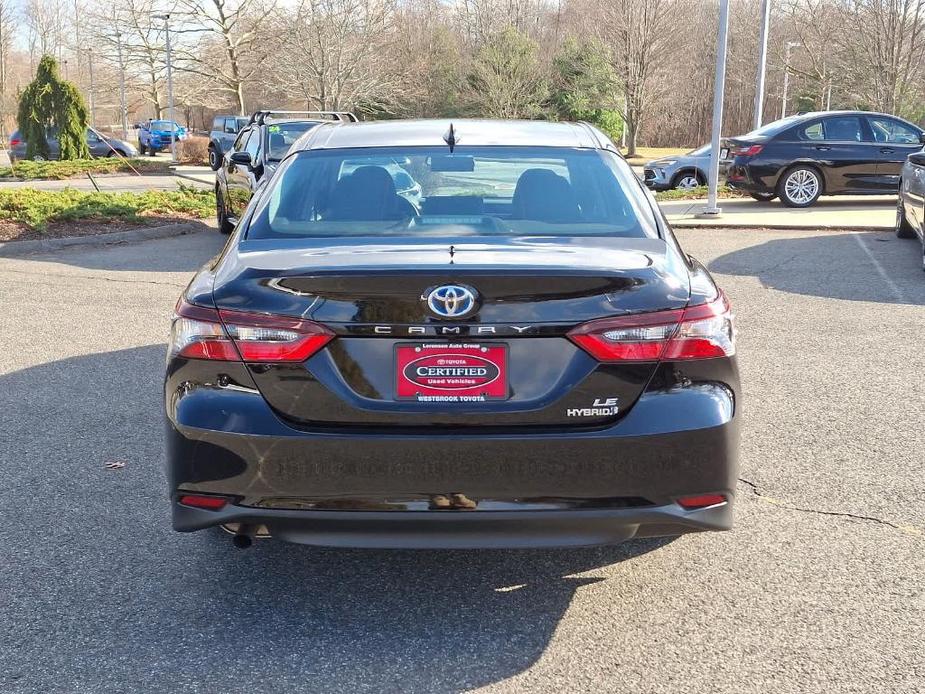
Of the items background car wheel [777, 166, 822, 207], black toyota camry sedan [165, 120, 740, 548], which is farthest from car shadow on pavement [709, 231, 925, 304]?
black toyota camry sedan [165, 120, 740, 548]

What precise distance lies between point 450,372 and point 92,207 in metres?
13.7

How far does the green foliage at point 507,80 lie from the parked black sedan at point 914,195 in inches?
1241

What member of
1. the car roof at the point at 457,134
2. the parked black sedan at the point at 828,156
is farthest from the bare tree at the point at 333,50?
the car roof at the point at 457,134

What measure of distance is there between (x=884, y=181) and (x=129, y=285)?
526 inches

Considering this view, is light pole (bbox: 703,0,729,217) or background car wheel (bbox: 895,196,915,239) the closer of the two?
background car wheel (bbox: 895,196,915,239)

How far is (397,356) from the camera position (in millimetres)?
3025

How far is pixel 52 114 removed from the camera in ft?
90.8

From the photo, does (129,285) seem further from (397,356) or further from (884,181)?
(884,181)

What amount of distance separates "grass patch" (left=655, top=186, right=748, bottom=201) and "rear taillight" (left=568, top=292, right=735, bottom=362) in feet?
54.0

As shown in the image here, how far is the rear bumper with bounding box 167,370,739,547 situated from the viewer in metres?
3.03

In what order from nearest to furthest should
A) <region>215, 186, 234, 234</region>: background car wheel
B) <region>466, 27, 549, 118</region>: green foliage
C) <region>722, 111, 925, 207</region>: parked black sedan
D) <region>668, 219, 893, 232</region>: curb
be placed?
1. <region>668, 219, 893, 232</region>: curb
2. <region>215, 186, 234, 234</region>: background car wheel
3. <region>722, 111, 925, 207</region>: parked black sedan
4. <region>466, 27, 549, 118</region>: green foliage

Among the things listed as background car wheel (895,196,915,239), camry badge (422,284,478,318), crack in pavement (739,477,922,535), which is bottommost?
crack in pavement (739,477,922,535)

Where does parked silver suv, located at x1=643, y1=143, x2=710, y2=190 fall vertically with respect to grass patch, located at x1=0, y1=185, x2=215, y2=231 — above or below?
above

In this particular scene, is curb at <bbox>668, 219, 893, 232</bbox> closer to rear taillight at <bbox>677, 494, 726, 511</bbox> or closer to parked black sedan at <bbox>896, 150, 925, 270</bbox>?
parked black sedan at <bbox>896, 150, 925, 270</bbox>
